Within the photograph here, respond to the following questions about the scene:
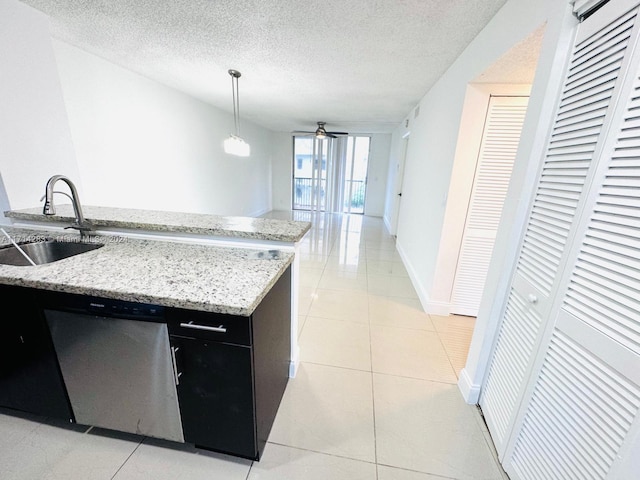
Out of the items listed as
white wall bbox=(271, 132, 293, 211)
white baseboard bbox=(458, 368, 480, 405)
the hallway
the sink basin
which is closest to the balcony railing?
white wall bbox=(271, 132, 293, 211)

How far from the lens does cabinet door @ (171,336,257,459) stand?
1041mm

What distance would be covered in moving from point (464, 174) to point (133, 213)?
266 centimetres

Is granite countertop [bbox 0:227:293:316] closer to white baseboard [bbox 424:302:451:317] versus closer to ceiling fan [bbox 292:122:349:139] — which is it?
white baseboard [bbox 424:302:451:317]

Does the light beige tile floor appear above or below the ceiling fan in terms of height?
below

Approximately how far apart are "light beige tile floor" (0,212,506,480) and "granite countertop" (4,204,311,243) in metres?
1.04

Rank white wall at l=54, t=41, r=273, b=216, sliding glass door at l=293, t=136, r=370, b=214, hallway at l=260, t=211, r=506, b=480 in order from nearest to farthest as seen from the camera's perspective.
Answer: hallway at l=260, t=211, r=506, b=480
white wall at l=54, t=41, r=273, b=216
sliding glass door at l=293, t=136, r=370, b=214

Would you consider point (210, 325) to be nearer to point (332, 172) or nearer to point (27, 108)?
point (27, 108)

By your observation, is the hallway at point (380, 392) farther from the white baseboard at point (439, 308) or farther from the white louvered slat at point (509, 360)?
the white louvered slat at point (509, 360)

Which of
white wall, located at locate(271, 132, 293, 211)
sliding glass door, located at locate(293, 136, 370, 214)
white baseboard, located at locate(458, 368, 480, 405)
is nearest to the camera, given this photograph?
white baseboard, located at locate(458, 368, 480, 405)

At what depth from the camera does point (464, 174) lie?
2.16m

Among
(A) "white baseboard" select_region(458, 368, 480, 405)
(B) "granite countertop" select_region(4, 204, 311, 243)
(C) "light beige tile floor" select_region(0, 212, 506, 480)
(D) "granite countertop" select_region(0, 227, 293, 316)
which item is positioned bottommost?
(C) "light beige tile floor" select_region(0, 212, 506, 480)

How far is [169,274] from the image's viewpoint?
1166 millimetres

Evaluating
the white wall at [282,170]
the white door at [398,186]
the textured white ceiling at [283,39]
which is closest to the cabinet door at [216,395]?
the textured white ceiling at [283,39]

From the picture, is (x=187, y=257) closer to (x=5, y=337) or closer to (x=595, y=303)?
(x=5, y=337)
